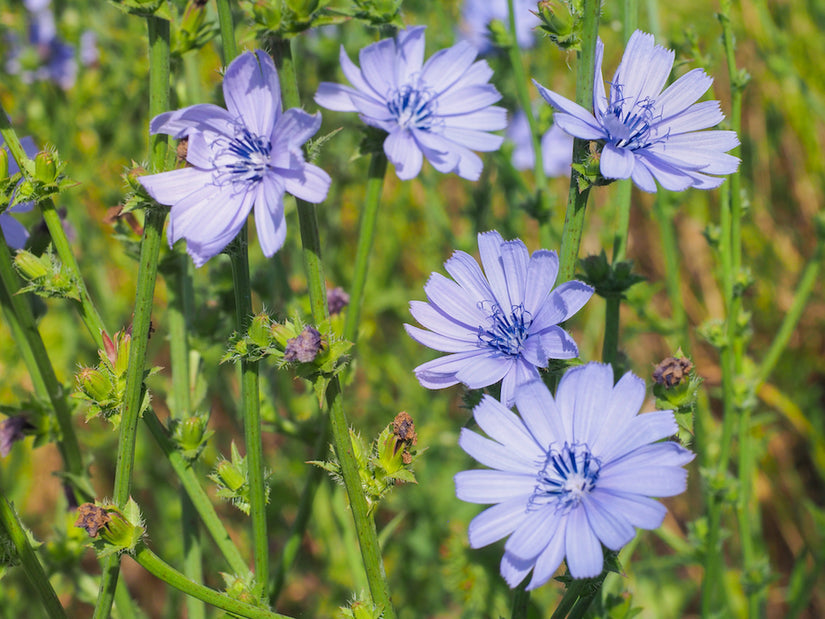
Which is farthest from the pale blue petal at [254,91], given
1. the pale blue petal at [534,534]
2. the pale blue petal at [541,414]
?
the pale blue petal at [534,534]

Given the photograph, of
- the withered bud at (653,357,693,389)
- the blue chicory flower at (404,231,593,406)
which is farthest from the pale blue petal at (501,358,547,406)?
the withered bud at (653,357,693,389)

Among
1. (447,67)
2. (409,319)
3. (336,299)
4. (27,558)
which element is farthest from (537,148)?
(409,319)

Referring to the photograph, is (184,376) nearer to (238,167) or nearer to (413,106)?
(238,167)

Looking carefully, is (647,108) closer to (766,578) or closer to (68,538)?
(766,578)

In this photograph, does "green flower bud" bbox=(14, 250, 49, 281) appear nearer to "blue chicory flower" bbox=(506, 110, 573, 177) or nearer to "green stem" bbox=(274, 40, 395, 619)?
"green stem" bbox=(274, 40, 395, 619)

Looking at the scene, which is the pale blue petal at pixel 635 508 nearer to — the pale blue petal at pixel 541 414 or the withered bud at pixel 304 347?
the pale blue petal at pixel 541 414

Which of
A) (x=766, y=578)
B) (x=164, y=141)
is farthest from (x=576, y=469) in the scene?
(x=766, y=578)
